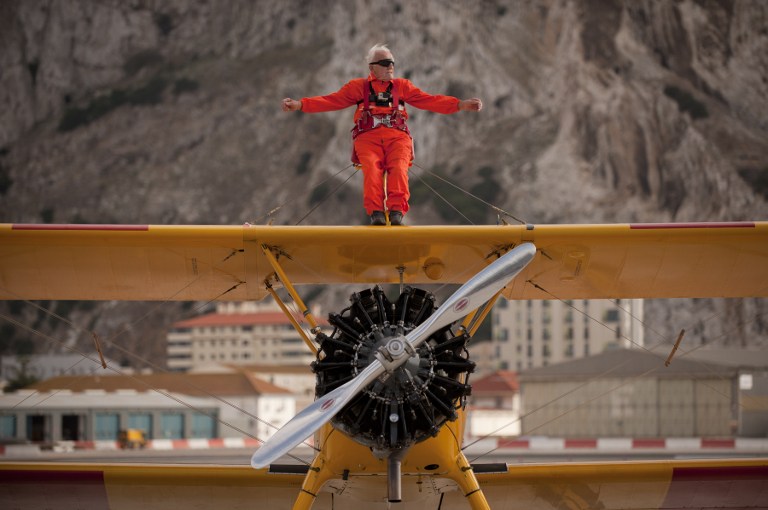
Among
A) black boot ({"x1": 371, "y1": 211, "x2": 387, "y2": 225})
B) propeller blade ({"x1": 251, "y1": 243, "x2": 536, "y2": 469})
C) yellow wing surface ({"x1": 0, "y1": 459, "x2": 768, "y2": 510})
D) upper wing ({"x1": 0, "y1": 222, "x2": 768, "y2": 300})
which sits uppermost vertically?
black boot ({"x1": 371, "y1": 211, "x2": 387, "y2": 225})

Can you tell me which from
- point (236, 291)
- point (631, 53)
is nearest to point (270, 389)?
point (631, 53)

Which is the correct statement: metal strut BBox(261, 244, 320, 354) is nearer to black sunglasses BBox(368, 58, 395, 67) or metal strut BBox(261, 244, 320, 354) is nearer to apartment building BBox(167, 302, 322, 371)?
black sunglasses BBox(368, 58, 395, 67)

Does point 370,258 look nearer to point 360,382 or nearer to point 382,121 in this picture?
point 382,121

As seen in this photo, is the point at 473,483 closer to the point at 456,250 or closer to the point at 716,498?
the point at 456,250

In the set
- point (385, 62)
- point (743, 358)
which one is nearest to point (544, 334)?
point (743, 358)

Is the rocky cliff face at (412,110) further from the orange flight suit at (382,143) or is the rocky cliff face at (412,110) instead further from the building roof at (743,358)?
the orange flight suit at (382,143)

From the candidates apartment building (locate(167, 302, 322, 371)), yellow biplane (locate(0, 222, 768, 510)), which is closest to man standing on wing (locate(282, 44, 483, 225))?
yellow biplane (locate(0, 222, 768, 510))
